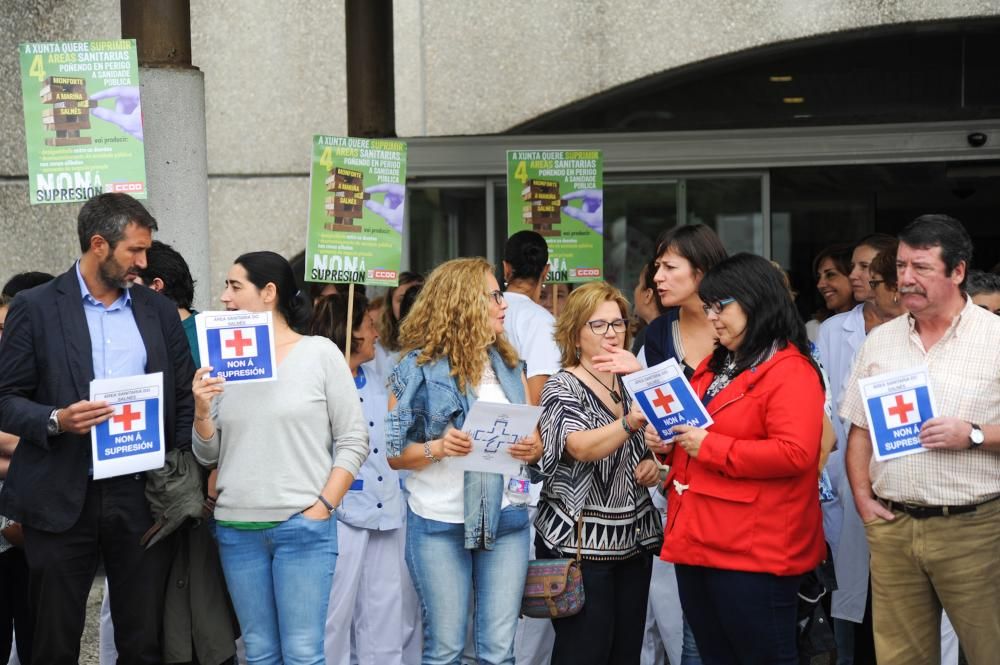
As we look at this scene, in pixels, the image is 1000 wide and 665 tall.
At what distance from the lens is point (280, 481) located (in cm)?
461

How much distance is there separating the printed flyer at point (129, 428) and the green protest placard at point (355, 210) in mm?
1863

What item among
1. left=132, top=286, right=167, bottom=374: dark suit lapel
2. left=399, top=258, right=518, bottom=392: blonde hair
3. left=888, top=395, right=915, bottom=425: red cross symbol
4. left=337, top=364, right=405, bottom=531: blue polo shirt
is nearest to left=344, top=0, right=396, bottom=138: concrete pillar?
left=337, top=364, right=405, bottom=531: blue polo shirt

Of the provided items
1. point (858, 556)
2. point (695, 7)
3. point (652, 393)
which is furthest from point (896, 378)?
point (695, 7)

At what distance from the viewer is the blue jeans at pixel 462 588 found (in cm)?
479

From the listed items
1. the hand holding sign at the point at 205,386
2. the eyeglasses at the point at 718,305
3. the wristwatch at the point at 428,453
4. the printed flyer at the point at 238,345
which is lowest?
the wristwatch at the point at 428,453

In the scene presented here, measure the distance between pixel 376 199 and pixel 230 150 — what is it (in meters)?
4.18

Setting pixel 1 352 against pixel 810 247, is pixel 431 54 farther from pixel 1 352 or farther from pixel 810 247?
pixel 1 352

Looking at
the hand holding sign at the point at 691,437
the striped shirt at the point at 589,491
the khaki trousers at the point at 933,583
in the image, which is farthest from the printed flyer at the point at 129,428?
the khaki trousers at the point at 933,583

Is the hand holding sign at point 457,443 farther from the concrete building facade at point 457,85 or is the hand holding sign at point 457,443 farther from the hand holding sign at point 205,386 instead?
the concrete building facade at point 457,85

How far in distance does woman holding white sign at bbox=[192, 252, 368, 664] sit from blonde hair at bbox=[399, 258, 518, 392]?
37cm

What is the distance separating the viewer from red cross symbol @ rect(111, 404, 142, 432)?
176 inches

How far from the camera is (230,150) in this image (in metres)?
10.4

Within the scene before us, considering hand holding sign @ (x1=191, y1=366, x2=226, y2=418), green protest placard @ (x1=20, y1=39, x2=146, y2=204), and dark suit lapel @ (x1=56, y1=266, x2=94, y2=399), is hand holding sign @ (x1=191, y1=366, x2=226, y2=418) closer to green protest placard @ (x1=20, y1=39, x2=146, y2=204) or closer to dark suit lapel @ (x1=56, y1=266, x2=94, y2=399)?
dark suit lapel @ (x1=56, y1=266, x2=94, y2=399)

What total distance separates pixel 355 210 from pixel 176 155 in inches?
36.1
